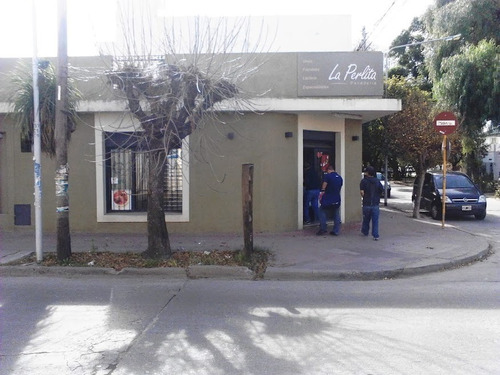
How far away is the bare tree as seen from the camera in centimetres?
780

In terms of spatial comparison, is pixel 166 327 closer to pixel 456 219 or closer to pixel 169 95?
pixel 169 95

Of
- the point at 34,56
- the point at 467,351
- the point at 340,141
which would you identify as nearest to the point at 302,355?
the point at 467,351

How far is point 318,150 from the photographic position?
12.5 metres

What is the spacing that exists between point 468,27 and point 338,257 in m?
19.9

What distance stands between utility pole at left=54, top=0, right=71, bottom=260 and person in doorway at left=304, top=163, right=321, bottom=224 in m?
6.07

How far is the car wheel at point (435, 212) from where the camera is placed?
15.5 m

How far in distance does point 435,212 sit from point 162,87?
11256mm

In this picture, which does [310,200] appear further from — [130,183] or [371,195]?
[130,183]

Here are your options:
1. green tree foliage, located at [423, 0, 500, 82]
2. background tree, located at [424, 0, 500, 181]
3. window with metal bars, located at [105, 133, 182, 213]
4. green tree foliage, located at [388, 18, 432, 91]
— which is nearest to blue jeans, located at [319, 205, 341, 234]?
window with metal bars, located at [105, 133, 182, 213]

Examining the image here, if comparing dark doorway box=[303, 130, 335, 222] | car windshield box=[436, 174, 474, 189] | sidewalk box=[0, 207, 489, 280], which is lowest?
sidewalk box=[0, 207, 489, 280]

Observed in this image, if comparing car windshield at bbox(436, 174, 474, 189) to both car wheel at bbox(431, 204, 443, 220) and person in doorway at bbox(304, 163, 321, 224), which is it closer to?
car wheel at bbox(431, 204, 443, 220)

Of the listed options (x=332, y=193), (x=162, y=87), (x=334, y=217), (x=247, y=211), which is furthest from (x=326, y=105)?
(x=162, y=87)

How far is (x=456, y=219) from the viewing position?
15.9 meters

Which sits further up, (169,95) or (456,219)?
(169,95)
